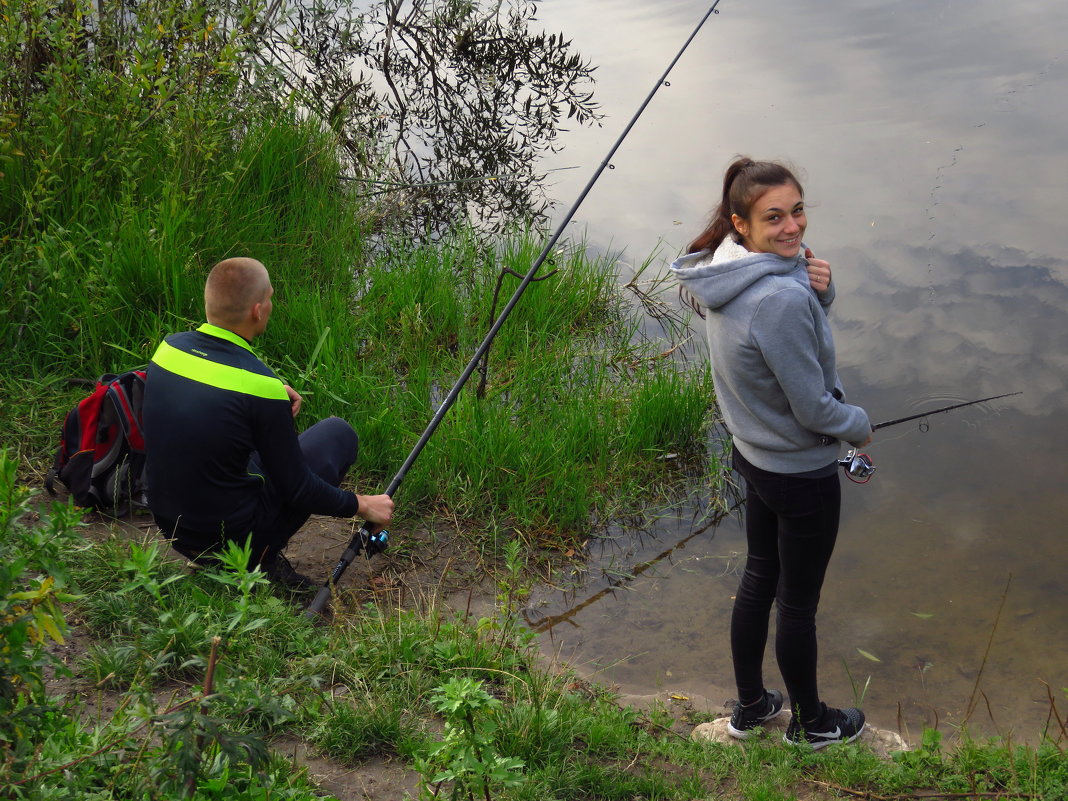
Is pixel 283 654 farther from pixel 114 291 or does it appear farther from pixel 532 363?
pixel 532 363

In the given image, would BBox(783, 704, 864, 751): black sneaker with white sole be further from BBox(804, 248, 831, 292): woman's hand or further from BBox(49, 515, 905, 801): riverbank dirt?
BBox(804, 248, 831, 292): woman's hand

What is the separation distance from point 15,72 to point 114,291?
3.60 ft

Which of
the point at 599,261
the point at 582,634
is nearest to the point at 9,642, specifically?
the point at 582,634

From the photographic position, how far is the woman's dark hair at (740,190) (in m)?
2.62

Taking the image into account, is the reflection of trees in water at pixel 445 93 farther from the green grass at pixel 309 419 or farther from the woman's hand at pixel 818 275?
the woman's hand at pixel 818 275

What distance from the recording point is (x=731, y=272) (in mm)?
2506

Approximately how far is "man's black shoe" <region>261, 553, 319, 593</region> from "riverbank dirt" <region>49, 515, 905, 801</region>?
122mm

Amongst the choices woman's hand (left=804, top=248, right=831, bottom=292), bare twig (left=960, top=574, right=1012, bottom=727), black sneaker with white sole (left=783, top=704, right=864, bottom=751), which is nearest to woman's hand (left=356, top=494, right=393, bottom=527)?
black sneaker with white sole (left=783, top=704, right=864, bottom=751)

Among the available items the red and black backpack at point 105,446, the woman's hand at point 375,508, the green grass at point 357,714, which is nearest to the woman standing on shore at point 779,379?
the green grass at point 357,714

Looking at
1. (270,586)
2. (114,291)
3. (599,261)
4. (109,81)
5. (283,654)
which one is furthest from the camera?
(599,261)

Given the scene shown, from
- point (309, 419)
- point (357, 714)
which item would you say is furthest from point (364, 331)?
point (357, 714)

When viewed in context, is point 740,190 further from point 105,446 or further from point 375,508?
point 105,446

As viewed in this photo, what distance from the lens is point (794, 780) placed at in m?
2.71

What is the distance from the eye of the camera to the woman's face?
2.56 metres
